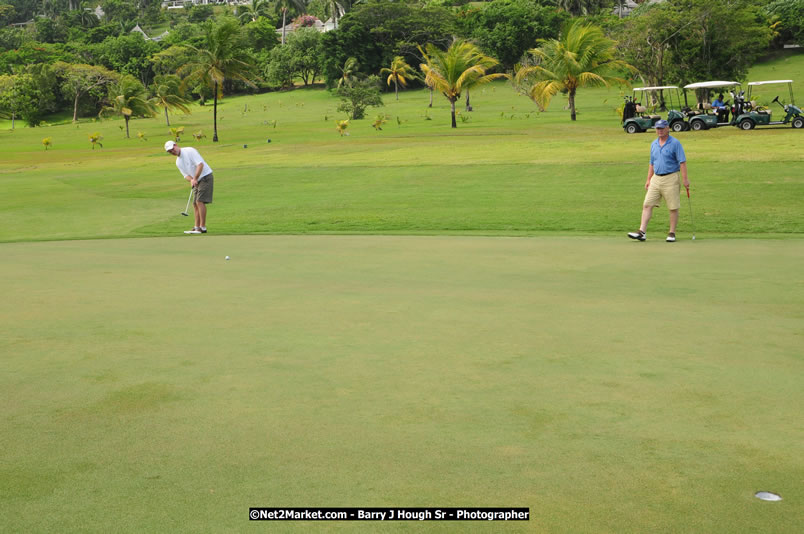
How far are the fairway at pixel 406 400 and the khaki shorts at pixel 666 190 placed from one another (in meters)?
4.37

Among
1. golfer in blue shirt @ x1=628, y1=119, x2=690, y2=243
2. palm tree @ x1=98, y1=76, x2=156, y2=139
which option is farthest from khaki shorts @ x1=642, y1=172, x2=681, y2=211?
palm tree @ x1=98, y1=76, x2=156, y2=139

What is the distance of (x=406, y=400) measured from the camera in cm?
529

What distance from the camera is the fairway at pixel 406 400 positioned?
3.85 metres

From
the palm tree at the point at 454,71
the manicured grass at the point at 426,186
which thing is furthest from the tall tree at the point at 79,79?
the palm tree at the point at 454,71

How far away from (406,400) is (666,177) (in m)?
10.5

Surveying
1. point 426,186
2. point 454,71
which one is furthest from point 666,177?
point 454,71

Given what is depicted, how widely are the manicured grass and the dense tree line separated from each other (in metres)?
16.0

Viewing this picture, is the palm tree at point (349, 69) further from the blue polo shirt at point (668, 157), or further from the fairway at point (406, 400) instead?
the fairway at point (406, 400)

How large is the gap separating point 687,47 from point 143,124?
189ft

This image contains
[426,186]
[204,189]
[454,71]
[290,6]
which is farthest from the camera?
[290,6]

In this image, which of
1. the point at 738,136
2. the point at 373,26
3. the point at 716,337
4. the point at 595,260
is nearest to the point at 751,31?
the point at 738,136

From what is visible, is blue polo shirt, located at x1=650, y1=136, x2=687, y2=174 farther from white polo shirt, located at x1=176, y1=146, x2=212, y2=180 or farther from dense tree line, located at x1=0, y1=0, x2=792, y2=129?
dense tree line, located at x1=0, y1=0, x2=792, y2=129

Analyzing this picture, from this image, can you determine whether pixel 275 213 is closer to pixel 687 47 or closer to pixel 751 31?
pixel 687 47

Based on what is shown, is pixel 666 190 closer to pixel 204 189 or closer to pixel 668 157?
pixel 668 157
